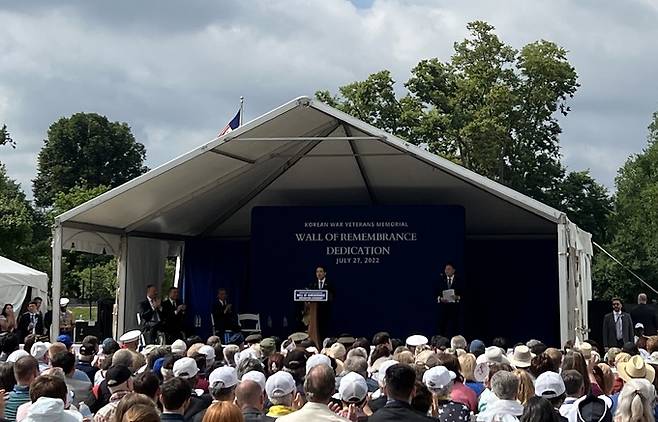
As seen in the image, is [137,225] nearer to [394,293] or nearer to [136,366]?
[394,293]

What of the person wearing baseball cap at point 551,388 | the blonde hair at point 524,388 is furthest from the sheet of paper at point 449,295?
the person wearing baseball cap at point 551,388

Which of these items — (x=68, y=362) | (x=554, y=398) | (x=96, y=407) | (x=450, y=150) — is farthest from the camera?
(x=450, y=150)

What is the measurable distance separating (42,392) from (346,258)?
13.7 meters

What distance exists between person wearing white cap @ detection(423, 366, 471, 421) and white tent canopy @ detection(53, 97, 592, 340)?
8.55m

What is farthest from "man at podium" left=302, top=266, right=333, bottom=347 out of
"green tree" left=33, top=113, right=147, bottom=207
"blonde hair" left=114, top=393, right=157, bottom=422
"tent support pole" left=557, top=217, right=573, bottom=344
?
"green tree" left=33, top=113, right=147, bottom=207

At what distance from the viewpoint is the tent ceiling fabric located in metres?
15.5

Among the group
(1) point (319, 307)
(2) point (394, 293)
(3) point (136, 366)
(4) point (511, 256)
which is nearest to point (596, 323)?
(4) point (511, 256)

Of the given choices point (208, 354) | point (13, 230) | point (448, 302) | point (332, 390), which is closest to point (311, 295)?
point (448, 302)

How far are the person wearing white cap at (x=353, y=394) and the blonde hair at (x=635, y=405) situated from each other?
1.39m

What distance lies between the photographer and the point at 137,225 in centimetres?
1889

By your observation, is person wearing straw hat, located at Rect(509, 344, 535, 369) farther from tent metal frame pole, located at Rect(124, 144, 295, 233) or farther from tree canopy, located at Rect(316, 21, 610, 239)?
tree canopy, located at Rect(316, 21, 610, 239)

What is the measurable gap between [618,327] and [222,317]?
6.96m

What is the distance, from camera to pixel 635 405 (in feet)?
17.3

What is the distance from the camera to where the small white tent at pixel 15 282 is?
23.6m
